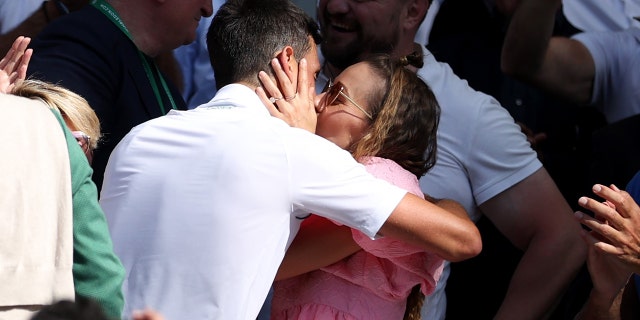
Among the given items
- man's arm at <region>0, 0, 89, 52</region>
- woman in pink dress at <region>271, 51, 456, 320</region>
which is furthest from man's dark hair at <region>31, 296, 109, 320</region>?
man's arm at <region>0, 0, 89, 52</region>

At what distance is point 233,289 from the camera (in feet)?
8.17

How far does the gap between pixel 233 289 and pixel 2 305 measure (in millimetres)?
575

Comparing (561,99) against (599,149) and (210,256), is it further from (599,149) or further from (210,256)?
(210,256)

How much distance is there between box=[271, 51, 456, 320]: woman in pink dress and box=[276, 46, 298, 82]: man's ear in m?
0.16

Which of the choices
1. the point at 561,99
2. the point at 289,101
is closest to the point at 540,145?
the point at 561,99

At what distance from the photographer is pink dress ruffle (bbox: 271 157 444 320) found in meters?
2.80

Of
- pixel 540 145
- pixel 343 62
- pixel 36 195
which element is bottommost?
pixel 540 145

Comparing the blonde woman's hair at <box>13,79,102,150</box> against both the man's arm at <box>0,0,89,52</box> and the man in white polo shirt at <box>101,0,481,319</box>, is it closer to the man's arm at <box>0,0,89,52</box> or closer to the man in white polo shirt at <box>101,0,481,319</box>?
the man in white polo shirt at <box>101,0,481,319</box>

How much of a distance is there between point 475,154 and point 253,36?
1.27 meters

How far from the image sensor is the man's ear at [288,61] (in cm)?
282

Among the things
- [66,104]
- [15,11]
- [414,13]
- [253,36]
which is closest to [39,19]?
[15,11]

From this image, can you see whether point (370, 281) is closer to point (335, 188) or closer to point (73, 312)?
point (335, 188)

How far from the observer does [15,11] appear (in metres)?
4.59

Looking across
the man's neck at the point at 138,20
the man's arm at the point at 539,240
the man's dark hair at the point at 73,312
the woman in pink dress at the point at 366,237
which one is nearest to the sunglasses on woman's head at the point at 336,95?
the woman in pink dress at the point at 366,237
